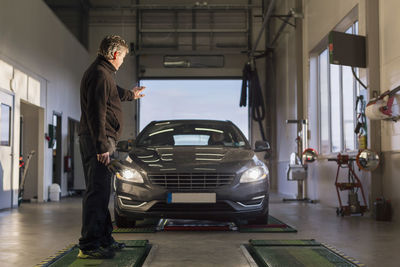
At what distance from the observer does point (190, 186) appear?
185 inches

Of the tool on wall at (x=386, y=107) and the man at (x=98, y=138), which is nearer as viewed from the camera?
the man at (x=98, y=138)

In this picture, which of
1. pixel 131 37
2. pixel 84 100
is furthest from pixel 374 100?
pixel 131 37

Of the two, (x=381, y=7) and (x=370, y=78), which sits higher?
(x=381, y=7)

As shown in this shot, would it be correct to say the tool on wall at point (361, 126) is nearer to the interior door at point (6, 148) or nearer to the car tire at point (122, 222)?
the car tire at point (122, 222)

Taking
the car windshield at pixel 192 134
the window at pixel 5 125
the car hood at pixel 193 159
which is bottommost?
the car hood at pixel 193 159

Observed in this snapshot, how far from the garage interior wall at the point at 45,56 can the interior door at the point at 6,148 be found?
0.75 feet

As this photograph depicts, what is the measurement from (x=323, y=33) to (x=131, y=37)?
7700 millimetres

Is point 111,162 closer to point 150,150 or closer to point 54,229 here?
point 150,150

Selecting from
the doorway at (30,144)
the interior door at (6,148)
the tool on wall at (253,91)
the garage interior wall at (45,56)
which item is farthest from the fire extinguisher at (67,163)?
the tool on wall at (253,91)

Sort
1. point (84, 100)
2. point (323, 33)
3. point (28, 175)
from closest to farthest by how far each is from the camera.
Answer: point (84, 100)
point (323, 33)
point (28, 175)

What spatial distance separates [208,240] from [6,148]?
5.35 m

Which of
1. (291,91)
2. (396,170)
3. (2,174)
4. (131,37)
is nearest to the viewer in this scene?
(396,170)

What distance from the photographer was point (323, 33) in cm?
908

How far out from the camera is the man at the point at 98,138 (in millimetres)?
3332
